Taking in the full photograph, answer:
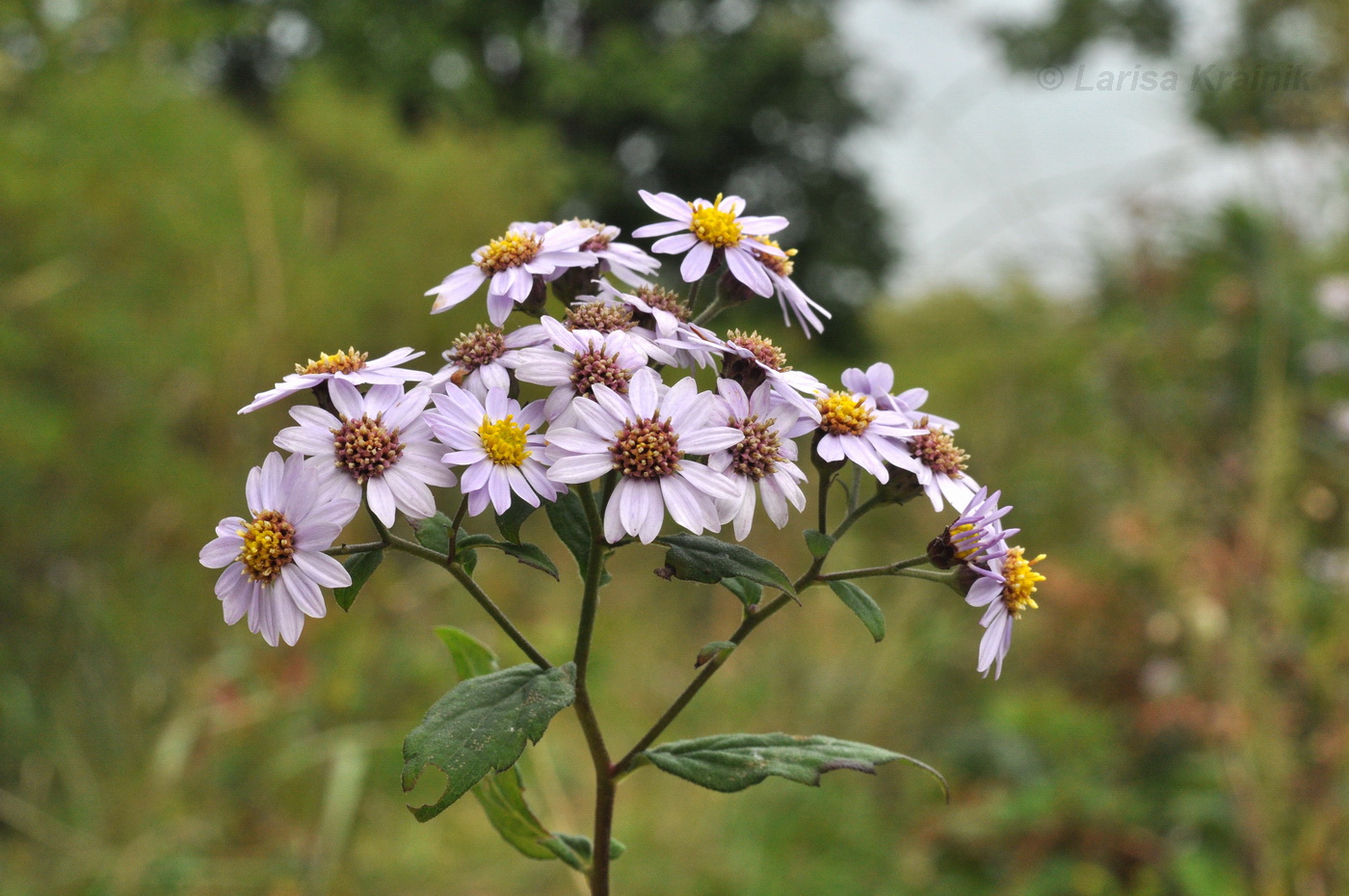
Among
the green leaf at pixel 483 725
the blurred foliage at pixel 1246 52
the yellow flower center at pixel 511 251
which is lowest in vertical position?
the green leaf at pixel 483 725

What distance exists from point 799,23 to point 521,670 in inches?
601

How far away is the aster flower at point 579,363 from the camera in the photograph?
1.19 meters

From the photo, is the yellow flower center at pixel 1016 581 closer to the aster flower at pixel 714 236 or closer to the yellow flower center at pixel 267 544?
the aster flower at pixel 714 236

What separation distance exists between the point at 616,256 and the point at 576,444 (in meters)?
0.40

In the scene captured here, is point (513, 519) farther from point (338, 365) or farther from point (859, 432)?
point (859, 432)

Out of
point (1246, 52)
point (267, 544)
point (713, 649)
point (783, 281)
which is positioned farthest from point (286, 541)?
point (1246, 52)

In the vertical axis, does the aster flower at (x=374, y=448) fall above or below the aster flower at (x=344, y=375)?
below

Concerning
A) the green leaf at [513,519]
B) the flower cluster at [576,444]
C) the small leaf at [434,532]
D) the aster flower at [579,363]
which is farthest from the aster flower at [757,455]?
the small leaf at [434,532]

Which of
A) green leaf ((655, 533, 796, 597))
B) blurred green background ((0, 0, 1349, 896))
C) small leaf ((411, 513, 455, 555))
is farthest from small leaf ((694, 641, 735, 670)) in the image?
blurred green background ((0, 0, 1349, 896))

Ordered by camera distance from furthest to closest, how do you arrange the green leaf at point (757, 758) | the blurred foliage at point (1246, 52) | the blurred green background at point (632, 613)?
the blurred foliage at point (1246, 52) → the blurred green background at point (632, 613) → the green leaf at point (757, 758)

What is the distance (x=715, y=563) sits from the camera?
1182mm

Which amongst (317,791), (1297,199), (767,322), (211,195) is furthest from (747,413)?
(767,322)

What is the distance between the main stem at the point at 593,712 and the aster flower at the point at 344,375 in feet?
0.81

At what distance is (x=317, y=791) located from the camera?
4188mm
